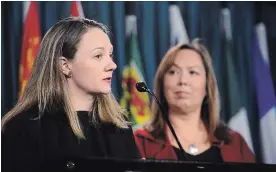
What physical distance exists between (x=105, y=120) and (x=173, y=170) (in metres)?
0.82

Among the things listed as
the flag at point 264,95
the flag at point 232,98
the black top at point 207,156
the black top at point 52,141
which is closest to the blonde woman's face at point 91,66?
the black top at point 52,141

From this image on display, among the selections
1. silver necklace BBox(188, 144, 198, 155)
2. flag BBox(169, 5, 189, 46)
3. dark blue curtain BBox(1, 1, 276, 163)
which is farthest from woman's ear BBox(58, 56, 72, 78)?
silver necklace BBox(188, 144, 198, 155)

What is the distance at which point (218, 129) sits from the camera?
2828mm

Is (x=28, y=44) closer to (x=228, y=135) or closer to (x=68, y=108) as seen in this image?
(x=68, y=108)

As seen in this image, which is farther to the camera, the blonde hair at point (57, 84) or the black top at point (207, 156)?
the black top at point (207, 156)

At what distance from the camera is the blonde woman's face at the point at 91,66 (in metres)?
2.37

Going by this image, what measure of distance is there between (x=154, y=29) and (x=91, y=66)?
59cm

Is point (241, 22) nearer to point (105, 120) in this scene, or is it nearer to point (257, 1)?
point (257, 1)

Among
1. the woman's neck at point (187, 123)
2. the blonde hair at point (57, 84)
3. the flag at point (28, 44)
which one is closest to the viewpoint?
the blonde hair at point (57, 84)

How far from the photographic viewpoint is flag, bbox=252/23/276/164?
2.83 meters

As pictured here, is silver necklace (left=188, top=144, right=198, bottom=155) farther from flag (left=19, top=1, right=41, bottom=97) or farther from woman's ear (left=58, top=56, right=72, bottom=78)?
flag (left=19, top=1, right=41, bottom=97)

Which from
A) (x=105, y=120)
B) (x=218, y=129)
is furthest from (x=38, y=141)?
(x=218, y=129)

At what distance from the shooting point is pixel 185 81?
2.83 m

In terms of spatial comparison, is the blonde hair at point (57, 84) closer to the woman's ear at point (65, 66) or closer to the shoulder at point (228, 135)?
the woman's ear at point (65, 66)
